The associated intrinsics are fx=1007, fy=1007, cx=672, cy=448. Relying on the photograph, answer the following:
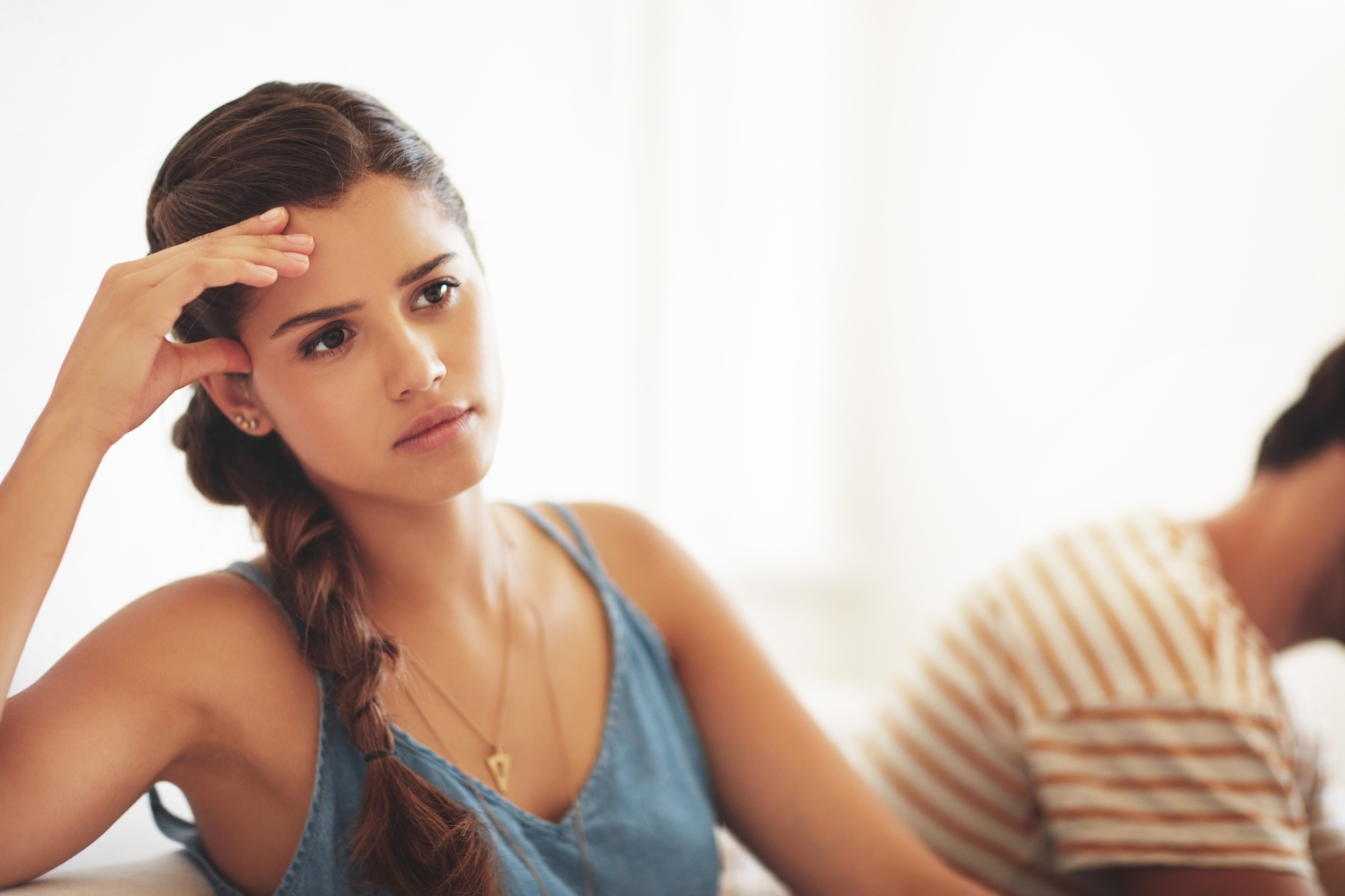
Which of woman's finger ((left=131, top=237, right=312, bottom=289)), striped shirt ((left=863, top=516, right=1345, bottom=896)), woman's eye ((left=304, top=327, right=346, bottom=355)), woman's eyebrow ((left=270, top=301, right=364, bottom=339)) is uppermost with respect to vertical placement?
woman's finger ((left=131, top=237, right=312, bottom=289))

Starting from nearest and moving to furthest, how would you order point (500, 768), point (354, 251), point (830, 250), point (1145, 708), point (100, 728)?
1. point (100, 728)
2. point (354, 251)
3. point (500, 768)
4. point (1145, 708)
5. point (830, 250)

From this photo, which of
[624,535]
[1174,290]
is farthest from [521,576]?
[1174,290]

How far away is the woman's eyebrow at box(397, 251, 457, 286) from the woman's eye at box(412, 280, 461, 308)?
0.06ft

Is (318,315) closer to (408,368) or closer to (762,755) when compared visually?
(408,368)

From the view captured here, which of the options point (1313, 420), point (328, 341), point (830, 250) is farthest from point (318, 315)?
point (830, 250)

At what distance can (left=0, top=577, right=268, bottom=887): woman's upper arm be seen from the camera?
0.81 meters

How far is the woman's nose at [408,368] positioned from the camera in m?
0.95

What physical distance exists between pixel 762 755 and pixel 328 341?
70 centimetres

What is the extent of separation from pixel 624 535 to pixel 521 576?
6.9 inches

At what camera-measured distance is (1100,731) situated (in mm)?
1227

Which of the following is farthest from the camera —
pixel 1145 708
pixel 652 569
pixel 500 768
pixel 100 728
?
pixel 652 569

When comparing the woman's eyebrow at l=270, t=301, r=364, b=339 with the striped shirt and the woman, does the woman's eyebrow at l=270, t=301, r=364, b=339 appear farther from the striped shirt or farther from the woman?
the striped shirt

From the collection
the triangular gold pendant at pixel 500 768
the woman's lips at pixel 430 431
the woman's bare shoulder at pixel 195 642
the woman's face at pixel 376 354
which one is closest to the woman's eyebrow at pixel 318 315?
the woman's face at pixel 376 354

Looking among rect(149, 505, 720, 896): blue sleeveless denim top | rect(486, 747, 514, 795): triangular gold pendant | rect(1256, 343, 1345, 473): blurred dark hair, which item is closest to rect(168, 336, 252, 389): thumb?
rect(149, 505, 720, 896): blue sleeveless denim top
